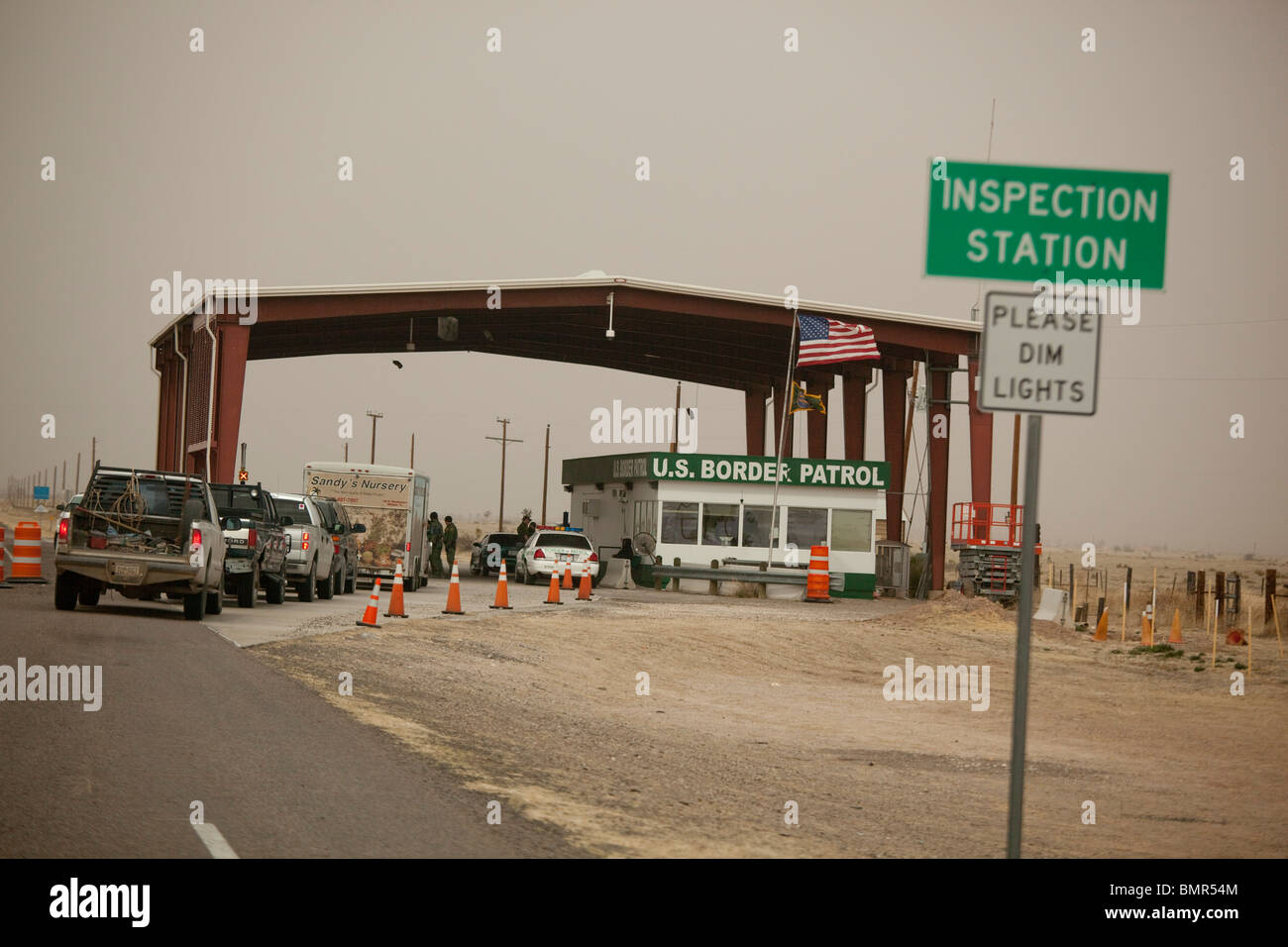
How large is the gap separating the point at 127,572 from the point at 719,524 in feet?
78.9

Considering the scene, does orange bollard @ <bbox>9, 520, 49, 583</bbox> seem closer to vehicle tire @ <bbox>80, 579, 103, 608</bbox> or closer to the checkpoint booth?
vehicle tire @ <bbox>80, 579, 103, 608</bbox>

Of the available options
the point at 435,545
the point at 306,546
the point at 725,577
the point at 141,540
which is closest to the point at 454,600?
the point at 306,546

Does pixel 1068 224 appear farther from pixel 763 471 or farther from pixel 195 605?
pixel 763 471

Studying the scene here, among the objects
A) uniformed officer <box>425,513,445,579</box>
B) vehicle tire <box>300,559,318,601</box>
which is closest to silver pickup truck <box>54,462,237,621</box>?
vehicle tire <box>300,559,318,601</box>

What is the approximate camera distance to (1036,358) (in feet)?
22.1

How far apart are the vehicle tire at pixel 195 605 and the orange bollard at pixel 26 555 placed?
7809mm

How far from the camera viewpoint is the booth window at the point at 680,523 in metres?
41.8

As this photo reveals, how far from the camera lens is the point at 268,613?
2358 cm

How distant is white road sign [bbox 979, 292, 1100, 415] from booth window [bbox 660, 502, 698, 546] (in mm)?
35026

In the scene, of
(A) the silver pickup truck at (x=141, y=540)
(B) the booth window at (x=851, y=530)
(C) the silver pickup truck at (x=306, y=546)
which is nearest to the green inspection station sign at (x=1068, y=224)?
(A) the silver pickup truck at (x=141, y=540)

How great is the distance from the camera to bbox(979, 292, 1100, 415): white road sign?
6.67m

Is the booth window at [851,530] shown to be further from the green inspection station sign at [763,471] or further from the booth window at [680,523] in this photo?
the booth window at [680,523]
